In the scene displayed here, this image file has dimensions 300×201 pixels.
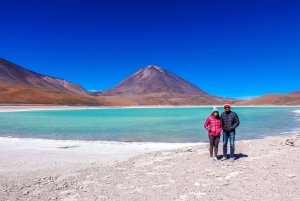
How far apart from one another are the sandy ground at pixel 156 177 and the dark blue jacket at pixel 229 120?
0.88 metres

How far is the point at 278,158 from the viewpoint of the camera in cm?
680

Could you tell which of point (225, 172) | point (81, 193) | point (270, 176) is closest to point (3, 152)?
point (81, 193)

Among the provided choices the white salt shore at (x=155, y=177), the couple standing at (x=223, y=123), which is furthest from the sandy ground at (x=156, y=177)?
the couple standing at (x=223, y=123)

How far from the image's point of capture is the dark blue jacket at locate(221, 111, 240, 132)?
7.06 metres

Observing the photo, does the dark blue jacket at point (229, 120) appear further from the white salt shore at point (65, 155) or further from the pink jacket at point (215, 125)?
the white salt shore at point (65, 155)

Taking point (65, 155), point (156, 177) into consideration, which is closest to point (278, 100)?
point (65, 155)

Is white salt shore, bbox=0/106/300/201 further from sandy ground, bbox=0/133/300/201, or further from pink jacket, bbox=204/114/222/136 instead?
pink jacket, bbox=204/114/222/136

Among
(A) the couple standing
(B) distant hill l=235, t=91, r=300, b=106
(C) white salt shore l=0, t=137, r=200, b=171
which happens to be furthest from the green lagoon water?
(B) distant hill l=235, t=91, r=300, b=106

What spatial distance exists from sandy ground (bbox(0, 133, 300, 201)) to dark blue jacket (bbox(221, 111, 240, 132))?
885mm

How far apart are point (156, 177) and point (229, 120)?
105 inches

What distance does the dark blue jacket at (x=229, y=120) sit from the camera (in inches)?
278

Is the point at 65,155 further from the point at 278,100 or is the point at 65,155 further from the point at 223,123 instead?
the point at 278,100

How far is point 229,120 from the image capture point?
7.10 meters

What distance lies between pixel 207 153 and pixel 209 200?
12.8 ft
